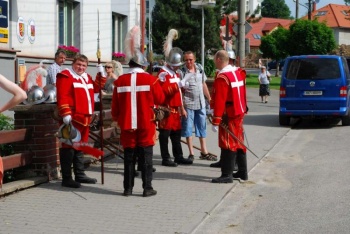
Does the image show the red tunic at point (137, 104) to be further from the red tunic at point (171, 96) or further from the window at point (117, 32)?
the window at point (117, 32)

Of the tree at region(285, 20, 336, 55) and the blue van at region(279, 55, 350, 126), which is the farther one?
the tree at region(285, 20, 336, 55)

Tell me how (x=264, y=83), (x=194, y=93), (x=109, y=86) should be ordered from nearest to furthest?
(x=194, y=93) → (x=109, y=86) → (x=264, y=83)

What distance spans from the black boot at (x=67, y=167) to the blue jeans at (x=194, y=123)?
2.93 meters

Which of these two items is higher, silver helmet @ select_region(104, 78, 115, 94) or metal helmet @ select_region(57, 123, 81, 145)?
silver helmet @ select_region(104, 78, 115, 94)

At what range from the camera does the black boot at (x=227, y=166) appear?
9.77m

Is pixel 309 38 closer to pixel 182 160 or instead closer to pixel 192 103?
pixel 192 103

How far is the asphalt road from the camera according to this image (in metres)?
7.59

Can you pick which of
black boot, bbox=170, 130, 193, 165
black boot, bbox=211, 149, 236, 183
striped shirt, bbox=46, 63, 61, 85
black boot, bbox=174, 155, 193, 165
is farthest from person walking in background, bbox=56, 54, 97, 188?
striped shirt, bbox=46, 63, 61, 85

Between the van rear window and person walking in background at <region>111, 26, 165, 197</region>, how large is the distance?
10.2 meters

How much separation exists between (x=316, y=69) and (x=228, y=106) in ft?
29.7

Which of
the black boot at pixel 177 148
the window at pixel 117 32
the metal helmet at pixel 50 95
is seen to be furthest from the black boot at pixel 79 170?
A: the window at pixel 117 32

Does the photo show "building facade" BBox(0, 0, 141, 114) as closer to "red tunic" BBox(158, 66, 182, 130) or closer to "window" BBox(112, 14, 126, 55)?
"window" BBox(112, 14, 126, 55)

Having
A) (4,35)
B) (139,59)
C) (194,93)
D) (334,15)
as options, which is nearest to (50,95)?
(139,59)

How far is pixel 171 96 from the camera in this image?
11016 millimetres
